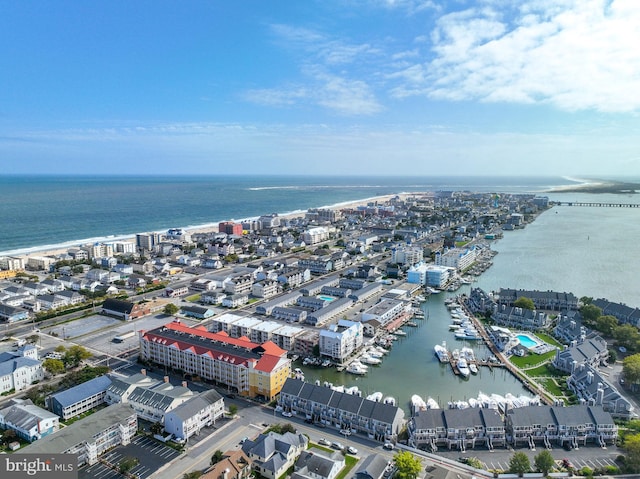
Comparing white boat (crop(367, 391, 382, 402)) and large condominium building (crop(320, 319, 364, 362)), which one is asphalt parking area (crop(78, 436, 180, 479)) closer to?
white boat (crop(367, 391, 382, 402))

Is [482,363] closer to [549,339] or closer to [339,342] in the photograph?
[549,339]

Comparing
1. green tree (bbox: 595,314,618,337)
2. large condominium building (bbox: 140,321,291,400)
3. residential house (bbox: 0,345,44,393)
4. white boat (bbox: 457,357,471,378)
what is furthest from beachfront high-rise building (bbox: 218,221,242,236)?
green tree (bbox: 595,314,618,337)

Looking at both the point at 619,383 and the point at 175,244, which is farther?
the point at 175,244

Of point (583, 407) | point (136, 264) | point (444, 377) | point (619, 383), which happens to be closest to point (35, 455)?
point (444, 377)

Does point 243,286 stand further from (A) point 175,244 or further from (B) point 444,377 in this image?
(A) point 175,244

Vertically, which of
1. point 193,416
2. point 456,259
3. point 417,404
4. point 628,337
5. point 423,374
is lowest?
point 423,374

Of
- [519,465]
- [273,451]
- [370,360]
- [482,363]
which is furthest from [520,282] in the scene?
[273,451]
